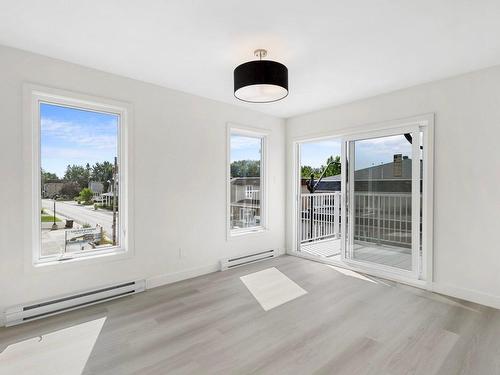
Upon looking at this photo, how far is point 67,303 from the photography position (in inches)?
108

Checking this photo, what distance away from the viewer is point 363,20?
2.08 metres

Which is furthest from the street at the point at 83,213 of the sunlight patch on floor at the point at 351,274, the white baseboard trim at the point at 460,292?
the white baseboard trim at the point at 460,292

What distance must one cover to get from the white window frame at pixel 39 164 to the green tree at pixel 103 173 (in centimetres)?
11

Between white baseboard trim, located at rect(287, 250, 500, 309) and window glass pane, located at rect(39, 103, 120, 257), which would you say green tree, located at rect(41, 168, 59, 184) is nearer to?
window glass pane, located at rect(39, 103, 120, 257)

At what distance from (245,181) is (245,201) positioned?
13.2 inches

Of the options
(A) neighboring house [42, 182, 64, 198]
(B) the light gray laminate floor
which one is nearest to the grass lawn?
(A) neighboring house [42, 182, 64, 198]

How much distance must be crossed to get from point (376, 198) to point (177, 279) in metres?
2.97

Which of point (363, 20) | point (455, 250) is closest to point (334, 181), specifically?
point (455, 250)

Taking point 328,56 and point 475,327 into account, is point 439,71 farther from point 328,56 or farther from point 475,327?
point 475,327

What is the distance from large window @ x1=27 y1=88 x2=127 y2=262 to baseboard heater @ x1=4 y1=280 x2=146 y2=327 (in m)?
0.41

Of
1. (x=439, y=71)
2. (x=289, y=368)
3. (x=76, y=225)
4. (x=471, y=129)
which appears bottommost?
(x=289, y=368)

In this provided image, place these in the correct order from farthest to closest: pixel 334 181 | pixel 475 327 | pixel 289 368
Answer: pixel 334 181
pixel 475 327
pixel 289 368

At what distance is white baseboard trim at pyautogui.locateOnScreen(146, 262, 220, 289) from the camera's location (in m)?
3.40

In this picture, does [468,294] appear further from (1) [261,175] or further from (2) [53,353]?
(2) [53,353]
